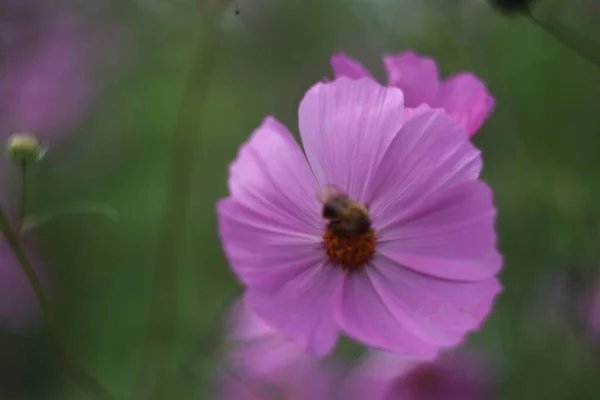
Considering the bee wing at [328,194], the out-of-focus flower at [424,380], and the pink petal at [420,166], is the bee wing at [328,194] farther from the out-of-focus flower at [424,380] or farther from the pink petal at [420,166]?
the out-of-focus flower at [424,380]

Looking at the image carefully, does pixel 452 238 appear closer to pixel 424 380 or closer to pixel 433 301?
pixel 433 301

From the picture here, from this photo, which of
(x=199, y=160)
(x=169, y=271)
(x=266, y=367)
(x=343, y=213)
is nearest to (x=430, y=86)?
(x=343, y=213)

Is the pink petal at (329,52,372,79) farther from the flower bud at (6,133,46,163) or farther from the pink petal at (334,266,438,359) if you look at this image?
the flower bud at (6,133,46,163)

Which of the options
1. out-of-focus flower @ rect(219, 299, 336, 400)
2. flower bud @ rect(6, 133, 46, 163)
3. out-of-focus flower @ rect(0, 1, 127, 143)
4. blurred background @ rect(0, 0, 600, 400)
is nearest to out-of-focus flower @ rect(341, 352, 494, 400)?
out-of-focus flower @ rect(219, 299, 336, 400)

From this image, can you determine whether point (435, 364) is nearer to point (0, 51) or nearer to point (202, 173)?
point (0, 51)

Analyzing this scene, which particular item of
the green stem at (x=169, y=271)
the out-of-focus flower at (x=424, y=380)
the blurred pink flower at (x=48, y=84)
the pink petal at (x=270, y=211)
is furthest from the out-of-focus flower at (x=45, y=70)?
the pink petal at (x=270, y=211)

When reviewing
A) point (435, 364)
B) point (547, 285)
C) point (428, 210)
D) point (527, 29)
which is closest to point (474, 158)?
point (428, 210)
